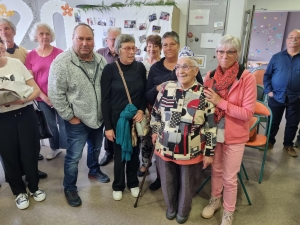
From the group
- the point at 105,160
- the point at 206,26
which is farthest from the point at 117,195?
the point at 206,26

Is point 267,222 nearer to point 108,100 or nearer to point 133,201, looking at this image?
point 133,201

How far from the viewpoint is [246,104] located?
1495mm

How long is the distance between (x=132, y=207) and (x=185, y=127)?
3.18 feet

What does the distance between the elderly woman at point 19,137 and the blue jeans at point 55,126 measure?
2.35ft

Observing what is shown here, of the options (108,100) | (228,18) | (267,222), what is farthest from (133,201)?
(228,18)

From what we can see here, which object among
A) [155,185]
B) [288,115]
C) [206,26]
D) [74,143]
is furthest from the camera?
[206,26]

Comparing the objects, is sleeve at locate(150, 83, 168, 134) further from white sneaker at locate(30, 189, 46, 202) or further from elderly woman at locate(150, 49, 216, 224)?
white sneaker at locate(30, 189, 46, 202)

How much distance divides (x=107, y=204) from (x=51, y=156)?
1.20m

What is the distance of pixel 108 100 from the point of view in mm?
1800

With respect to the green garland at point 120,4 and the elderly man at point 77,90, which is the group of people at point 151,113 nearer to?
the elderly man at point 77,90

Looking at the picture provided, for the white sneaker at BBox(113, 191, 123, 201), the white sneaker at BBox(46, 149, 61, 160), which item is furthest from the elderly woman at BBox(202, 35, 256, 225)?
the white sneaker at BBox(46, 149, 61, 160)

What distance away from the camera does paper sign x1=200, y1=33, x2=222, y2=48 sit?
3.67 metres

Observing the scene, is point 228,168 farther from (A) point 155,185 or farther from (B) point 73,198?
(B) point 73,198

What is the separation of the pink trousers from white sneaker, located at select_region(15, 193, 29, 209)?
1627 mm
